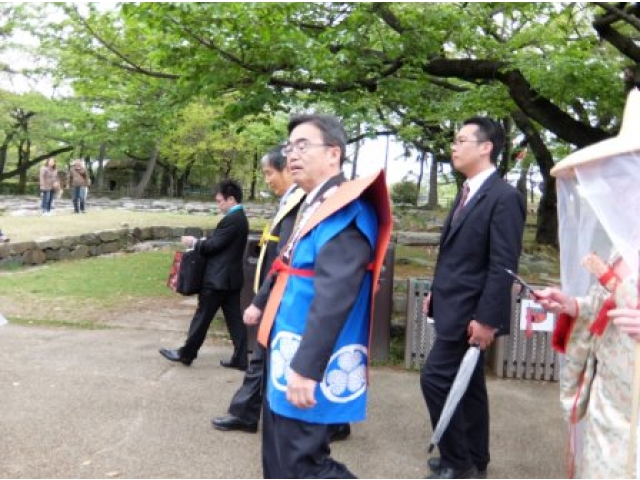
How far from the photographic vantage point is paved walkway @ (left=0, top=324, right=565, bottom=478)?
3443 mm

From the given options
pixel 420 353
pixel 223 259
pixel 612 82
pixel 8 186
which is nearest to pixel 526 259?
pixel 612 82

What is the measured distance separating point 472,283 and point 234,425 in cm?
179

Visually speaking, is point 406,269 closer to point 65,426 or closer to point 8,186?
point 65,426

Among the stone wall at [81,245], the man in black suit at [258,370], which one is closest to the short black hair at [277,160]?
the man in black suit at [258,370]

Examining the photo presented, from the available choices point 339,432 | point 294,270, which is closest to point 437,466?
point 339,432

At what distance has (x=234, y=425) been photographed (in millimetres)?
3912

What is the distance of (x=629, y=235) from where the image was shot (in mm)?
1960

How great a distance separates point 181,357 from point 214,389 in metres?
0.66

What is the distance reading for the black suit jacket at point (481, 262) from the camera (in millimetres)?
3012

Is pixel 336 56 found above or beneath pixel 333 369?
above

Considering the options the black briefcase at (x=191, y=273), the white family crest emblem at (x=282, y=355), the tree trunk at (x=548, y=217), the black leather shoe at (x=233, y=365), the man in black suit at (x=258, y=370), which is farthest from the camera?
the tree trunk at (x=548, y=217)

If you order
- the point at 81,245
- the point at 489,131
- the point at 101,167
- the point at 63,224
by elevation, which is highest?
the point at 101,167

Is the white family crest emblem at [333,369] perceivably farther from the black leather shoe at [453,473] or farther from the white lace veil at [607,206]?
the black leather shoe at [453,473]

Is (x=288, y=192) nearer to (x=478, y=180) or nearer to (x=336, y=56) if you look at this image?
(x=478, y=180)
